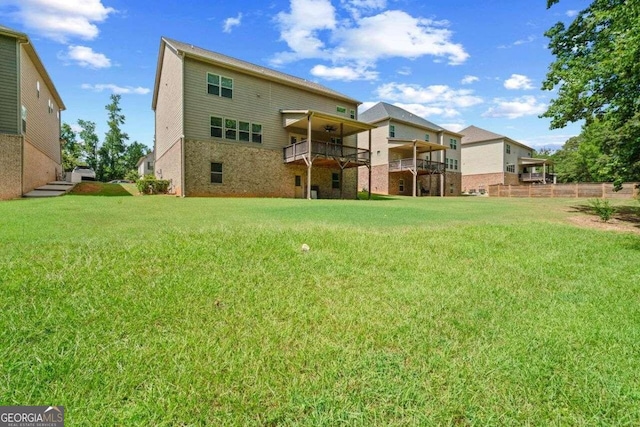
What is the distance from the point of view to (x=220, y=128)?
19.8m

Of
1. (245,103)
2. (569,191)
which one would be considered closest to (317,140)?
(245,103)

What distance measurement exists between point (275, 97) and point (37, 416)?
873 inches

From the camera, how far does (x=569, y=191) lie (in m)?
31.6

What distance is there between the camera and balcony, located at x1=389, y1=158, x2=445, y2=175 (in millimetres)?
30062

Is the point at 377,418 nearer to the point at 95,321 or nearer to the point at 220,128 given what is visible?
the point at 95,321

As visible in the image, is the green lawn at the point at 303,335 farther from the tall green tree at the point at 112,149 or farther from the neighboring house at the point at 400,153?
the tall green tree at the point at 112,149

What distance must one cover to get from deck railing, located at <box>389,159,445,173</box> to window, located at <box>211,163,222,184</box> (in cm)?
1770

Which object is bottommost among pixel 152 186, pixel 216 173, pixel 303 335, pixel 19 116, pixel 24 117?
pixel 303 335

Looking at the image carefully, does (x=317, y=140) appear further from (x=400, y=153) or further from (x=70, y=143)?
(x=70, y=143)

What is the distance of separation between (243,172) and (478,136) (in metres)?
38.0

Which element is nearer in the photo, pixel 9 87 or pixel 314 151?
pixel 9 87

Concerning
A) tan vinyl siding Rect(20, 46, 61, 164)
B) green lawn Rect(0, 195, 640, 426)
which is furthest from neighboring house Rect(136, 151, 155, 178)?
green lawn Rect(0, 195, 640, 426)

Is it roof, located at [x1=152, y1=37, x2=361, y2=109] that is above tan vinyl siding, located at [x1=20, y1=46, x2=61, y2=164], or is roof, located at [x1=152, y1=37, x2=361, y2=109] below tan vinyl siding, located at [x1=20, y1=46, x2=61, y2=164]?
above

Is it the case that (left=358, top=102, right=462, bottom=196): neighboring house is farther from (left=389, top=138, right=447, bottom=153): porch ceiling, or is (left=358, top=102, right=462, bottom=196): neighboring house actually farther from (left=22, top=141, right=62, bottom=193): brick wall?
(left=22, top=141, right=62, bottom=193): brick wall
